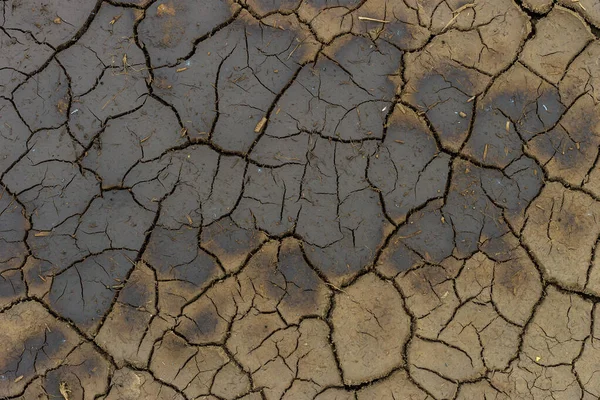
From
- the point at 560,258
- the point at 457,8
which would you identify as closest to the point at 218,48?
the point at 457,8

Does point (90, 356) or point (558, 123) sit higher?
point (558, 123)

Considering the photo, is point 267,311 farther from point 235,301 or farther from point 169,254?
point 169,254

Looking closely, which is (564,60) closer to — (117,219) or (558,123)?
(558,123)

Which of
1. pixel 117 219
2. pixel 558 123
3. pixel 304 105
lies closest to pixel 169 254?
pixel 117 219

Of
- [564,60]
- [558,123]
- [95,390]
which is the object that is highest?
[564,60]

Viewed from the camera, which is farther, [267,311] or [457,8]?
[457,8]

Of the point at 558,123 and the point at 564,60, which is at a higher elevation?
the point at 564,60
